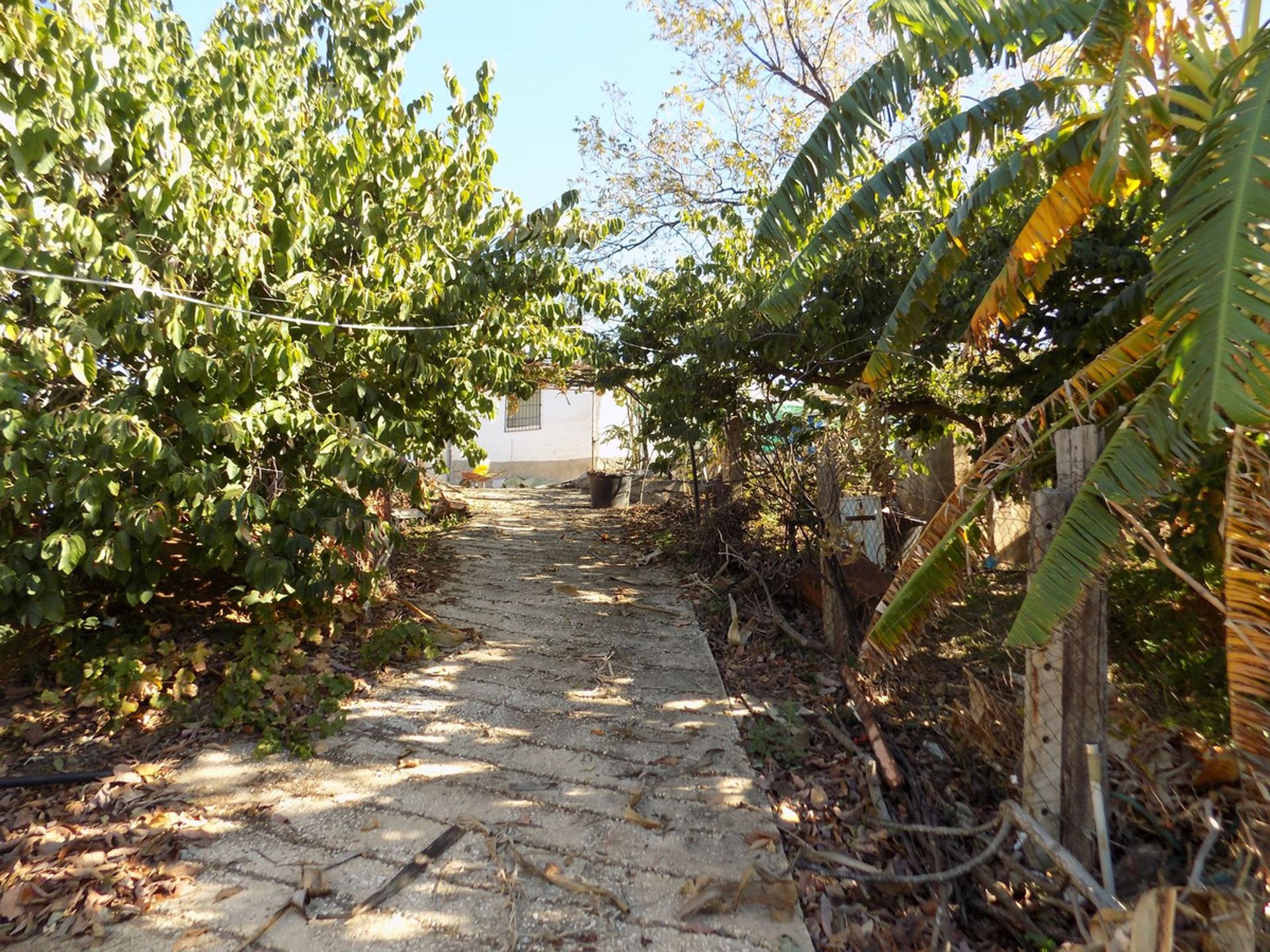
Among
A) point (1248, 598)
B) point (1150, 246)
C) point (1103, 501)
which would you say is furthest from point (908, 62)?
point (1248, 598)

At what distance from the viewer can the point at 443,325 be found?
6.58 meters

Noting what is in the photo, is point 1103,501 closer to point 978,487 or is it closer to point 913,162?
point 978,487

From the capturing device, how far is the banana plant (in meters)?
2.53

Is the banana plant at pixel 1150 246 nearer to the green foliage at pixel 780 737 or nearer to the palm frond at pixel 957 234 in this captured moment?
the palm frond at pixel 957 234

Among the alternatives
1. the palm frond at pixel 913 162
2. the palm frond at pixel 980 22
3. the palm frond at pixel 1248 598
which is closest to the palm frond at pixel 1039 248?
the palm frond at pixel 913 162

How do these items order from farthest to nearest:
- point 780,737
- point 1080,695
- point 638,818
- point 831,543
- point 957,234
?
point 831,543
point 780,737
point 957,234
point 638,818
point 1080,695

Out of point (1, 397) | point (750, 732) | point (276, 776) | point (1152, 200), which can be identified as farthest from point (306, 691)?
point (1152, 200)

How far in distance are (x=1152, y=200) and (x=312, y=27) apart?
670 centimetres

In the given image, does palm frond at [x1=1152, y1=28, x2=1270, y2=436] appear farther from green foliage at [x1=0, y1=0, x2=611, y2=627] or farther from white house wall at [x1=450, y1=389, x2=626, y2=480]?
white house wall at [x1=450, y1=389, x2=626, y2=480]

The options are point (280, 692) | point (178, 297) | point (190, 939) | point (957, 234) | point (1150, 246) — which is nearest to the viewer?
point (1150, 246)

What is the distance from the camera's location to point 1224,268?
8.10 feet

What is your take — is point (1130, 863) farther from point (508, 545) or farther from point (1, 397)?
point (508, 545)

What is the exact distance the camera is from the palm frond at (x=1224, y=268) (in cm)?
234

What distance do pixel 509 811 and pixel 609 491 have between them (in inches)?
403
